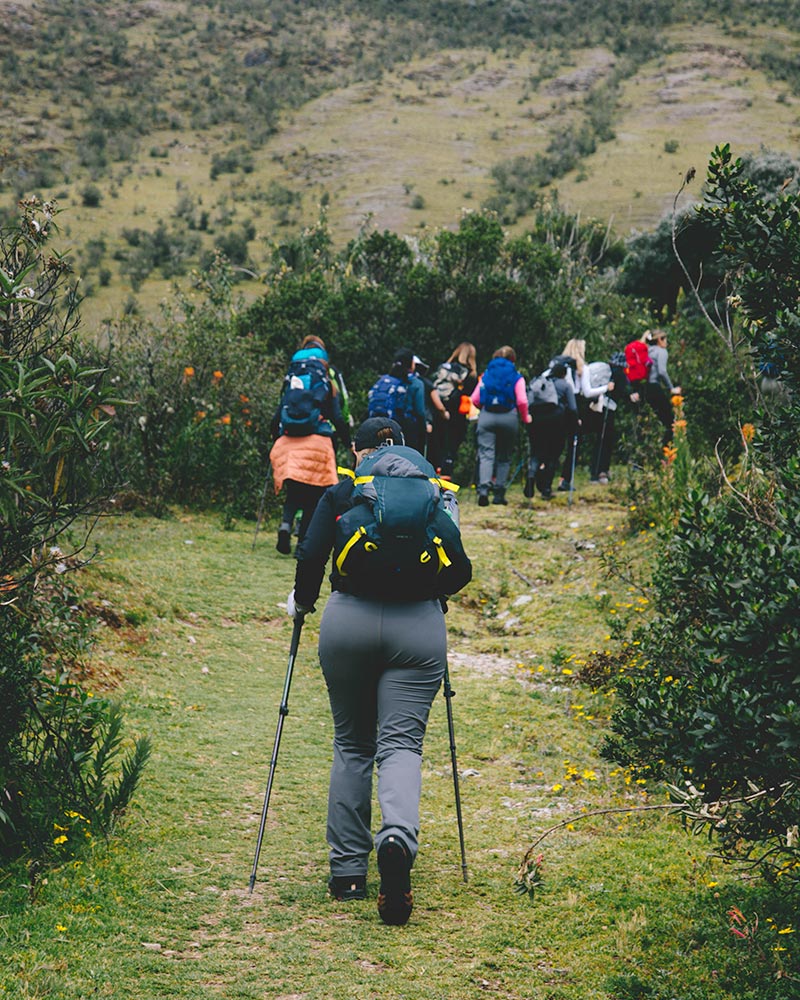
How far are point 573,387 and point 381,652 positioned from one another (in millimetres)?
9356

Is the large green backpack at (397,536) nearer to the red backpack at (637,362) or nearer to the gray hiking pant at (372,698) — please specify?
the gray hiking pant at (372,698)

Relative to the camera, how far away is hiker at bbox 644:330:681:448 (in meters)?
13.8

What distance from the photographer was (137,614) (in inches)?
321

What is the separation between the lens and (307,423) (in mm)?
9711

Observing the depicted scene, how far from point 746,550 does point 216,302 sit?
15.4 m

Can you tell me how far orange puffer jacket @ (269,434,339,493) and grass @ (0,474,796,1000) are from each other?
130 cm

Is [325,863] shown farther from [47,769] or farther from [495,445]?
[495,445]

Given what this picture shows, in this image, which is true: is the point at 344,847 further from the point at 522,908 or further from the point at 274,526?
the point at 274,526

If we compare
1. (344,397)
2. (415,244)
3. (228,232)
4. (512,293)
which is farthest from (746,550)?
(228,232)

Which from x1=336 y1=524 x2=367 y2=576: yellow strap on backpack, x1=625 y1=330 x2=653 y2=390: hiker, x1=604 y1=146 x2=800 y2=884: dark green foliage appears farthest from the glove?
x1=625 y1=330 x2=653 y2=390: hiker

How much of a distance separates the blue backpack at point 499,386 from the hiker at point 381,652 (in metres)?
8.05

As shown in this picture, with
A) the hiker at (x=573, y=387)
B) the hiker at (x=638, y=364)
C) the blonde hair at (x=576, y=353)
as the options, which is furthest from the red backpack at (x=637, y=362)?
the blonde hair at (x=576, y=353)

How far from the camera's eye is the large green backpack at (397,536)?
4.18 metres

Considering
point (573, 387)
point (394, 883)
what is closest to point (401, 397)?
point (573, 387)
